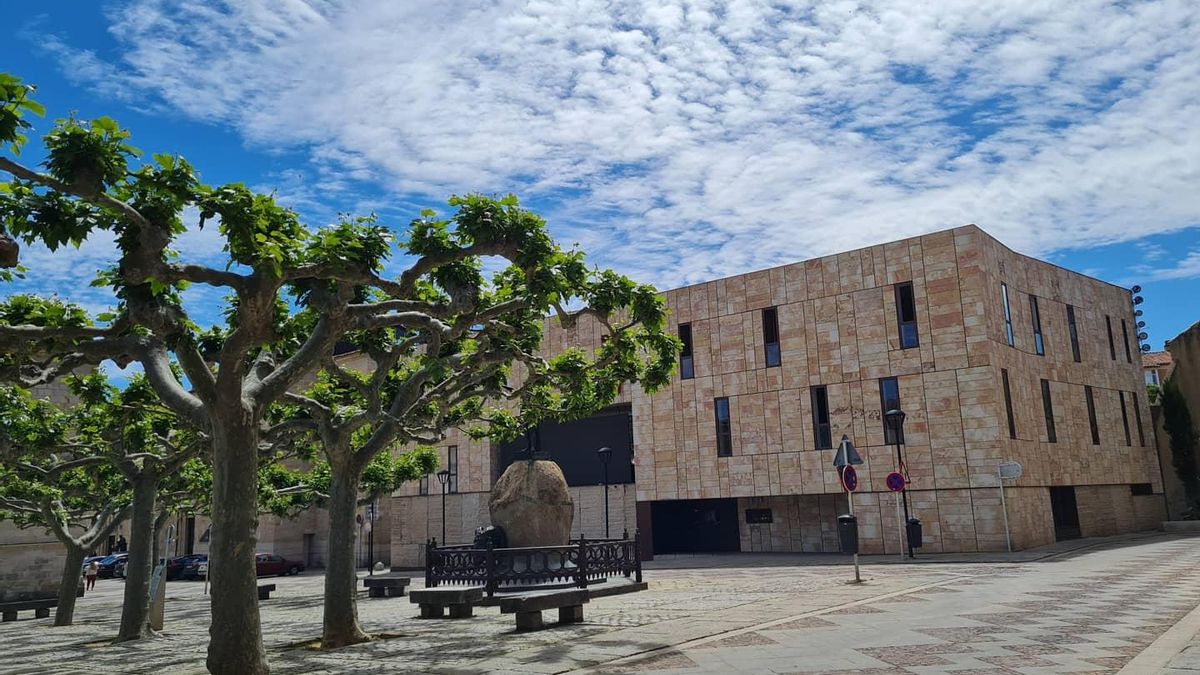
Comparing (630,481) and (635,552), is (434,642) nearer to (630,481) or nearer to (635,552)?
(635,552)

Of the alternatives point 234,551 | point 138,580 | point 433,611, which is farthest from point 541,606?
point 138,580

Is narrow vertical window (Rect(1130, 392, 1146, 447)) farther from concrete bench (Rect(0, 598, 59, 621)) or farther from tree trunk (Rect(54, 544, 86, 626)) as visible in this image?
concrete bench (Rect(0, 598, 59, 621))

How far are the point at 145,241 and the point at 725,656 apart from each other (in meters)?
7.63

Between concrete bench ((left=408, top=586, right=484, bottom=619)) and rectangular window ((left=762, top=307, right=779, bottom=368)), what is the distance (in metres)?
19.2

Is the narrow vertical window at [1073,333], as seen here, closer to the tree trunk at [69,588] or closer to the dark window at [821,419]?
the dark window at [821,419]

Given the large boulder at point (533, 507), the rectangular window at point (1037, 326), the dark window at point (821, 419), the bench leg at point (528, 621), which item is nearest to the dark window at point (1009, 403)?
the rectangular window at point (1037, 326)

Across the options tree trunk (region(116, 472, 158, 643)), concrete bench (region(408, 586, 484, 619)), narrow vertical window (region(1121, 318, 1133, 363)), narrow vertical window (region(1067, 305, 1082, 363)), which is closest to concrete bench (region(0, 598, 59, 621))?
tree trunk (region(116, 472, 158, 643))

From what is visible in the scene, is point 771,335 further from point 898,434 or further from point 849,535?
point 849,535

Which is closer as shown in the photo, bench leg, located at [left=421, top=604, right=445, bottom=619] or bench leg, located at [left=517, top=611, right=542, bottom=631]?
bench leg, located at [left=517, top=611, right=542, bottom=631]

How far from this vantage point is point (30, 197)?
8344 mm

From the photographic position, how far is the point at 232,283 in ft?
30.3

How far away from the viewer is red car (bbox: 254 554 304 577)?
4216 centimetres

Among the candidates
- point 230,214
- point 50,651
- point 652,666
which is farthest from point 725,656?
point 50,651

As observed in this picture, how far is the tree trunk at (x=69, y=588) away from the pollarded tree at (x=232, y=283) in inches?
467
